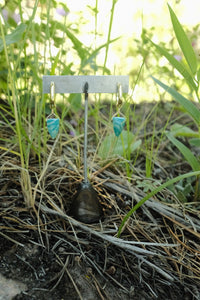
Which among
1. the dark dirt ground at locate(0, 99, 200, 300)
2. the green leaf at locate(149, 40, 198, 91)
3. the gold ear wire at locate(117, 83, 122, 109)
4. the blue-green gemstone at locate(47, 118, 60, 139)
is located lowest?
the dark dirt ground at locate(0, 99, 200, 300)

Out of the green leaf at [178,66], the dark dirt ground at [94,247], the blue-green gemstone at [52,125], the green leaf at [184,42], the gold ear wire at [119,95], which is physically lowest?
the dark dirt ground at [94,247]

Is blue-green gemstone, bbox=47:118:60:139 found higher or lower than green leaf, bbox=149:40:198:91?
lower

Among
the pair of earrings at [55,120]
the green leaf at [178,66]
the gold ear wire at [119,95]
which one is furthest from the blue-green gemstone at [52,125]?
the green leaf at [178,66]

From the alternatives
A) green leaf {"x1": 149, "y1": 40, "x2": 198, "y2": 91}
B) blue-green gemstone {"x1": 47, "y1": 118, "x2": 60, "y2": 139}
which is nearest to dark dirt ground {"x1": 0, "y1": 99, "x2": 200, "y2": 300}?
blue-green gemstone {"x1": 47, "y1": 118, "x2": 60, "y2": 139}

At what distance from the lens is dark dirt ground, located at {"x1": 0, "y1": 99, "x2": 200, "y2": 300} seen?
718mm

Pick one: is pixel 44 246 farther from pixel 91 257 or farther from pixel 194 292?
pixel 194 292

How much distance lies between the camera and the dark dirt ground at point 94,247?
72 cm

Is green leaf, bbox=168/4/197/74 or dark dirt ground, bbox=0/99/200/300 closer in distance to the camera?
dark dirt ground, bbox=0/99/200/300

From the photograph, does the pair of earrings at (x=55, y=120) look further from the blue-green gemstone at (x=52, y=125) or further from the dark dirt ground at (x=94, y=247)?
the dark dirt ground at (x=94, y=247)

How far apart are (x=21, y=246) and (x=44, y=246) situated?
6 centimetres

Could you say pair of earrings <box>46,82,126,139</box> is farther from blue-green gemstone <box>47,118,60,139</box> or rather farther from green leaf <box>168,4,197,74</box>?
green leaf <box>168,4,197,74</box>

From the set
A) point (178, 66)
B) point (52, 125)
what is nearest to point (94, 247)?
point (52, 125)

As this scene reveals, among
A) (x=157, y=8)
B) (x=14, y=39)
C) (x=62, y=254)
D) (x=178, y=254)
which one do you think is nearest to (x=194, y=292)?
(x=178, y=254)

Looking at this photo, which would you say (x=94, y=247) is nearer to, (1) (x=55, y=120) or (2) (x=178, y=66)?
(1) (x=55, y=120)
